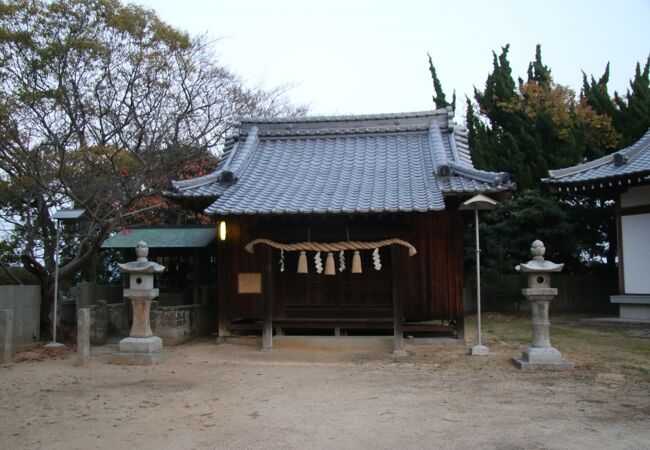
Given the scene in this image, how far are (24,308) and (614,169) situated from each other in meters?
17.1

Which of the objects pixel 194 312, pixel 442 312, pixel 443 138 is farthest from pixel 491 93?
pixel 194 312

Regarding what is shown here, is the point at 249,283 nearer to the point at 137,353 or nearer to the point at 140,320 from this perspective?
the point at 140,320

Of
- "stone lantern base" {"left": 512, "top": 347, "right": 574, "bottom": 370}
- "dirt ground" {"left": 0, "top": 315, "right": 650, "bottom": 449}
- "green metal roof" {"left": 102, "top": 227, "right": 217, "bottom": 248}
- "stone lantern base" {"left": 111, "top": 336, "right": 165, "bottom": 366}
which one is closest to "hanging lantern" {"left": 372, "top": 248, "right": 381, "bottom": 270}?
"dirt ground" {"left": 0, "top": 315, "right": 650, "bottom": 449}

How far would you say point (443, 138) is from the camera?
1588cm

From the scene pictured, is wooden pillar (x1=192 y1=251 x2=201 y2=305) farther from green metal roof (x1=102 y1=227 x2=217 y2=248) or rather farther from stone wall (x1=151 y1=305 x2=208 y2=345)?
stone wall (x1=151 y1=305 x2=208 y2=345)

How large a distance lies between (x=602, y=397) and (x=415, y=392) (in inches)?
107

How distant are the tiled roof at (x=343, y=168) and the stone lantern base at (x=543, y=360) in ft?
11.0

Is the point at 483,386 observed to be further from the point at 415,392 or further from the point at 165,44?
the point at 165,44

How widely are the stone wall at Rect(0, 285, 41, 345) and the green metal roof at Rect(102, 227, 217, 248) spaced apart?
3198 mm

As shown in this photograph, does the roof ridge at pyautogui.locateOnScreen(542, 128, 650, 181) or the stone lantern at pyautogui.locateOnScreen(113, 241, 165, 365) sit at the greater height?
the roof ridge at pyautogui.locateOnScreen(542, 128, 650, 181)

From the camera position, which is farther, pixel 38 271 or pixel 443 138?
pixel 443 138

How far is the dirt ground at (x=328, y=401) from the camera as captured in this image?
629cm

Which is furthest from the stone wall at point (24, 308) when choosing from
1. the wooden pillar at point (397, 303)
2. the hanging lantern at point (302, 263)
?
the wooden pillar at point (397, 303)

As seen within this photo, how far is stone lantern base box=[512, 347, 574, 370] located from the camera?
33.6ft
